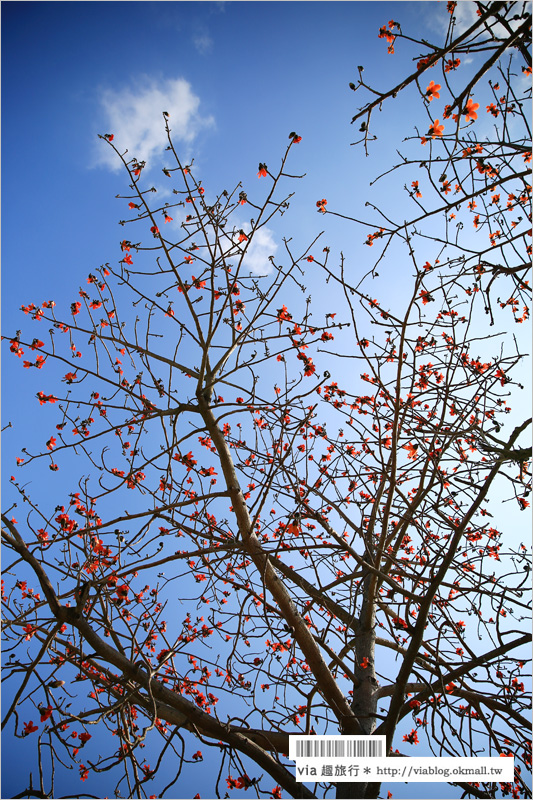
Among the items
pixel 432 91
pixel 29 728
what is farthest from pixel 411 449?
pixel 29 728

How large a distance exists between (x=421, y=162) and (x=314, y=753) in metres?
2.99

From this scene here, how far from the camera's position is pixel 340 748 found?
2309 mm

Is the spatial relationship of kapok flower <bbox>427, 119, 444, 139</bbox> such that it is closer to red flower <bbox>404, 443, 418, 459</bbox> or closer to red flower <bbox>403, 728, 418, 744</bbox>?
red flower <bbox>404, 443, 418, 459</bbox>

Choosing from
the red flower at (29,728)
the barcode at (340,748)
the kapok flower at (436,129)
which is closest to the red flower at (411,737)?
the barcode at (340,748)

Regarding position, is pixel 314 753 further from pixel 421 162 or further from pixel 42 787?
pixel 421 162

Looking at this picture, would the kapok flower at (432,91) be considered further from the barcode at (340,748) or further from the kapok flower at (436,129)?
the barcode at (340,748)

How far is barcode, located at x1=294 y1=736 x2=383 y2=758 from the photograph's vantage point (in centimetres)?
230

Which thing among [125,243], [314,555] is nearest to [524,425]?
[314,555]

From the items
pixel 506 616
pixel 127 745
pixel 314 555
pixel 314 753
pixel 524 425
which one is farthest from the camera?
pixel 506 616

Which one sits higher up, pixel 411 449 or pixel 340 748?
pixel 411 449

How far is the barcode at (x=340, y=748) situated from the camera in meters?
2.30

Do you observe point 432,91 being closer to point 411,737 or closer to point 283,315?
point 283,315

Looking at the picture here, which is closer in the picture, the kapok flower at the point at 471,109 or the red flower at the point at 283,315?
the kapok flower at the point at 471,109

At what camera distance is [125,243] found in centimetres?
327
